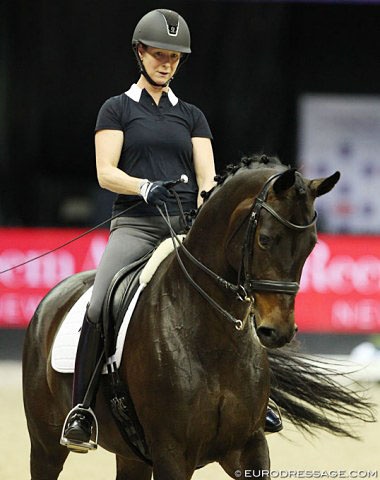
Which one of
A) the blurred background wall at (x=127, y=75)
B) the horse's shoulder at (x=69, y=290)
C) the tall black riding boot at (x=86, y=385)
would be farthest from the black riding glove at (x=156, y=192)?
Answer: the blurred background wall at (x=127, y=75)

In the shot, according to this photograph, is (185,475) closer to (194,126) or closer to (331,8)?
(194,126)

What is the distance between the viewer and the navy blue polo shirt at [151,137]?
15.6ft

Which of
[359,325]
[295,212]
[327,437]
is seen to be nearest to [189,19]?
[359,325]

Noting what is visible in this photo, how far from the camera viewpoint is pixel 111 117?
4.76 m

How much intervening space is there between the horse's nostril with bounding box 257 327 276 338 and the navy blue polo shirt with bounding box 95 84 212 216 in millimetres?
1177

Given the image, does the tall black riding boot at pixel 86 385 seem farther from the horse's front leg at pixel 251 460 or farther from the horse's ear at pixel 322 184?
the horse's ear at pixel 322 184

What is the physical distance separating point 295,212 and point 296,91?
33.1 ft

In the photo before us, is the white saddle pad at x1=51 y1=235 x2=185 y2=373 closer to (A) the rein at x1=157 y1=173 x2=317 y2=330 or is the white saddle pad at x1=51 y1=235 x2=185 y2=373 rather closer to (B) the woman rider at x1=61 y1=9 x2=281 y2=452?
(B) the woman rider at x1=61 y1=9 x2=281 y2=452

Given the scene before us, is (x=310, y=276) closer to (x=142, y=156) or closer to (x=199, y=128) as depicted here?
(x=199, y=128)

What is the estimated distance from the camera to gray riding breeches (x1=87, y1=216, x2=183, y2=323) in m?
4.80

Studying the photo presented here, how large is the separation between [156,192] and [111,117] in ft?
1.77

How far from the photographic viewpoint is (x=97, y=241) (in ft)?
38.3

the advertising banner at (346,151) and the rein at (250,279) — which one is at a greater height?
the rein at (250,279)

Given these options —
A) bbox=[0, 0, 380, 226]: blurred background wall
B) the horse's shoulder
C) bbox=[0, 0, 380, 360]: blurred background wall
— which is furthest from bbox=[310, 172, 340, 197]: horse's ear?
bbox=[0, 0, 380, 226]: blurred background wall
